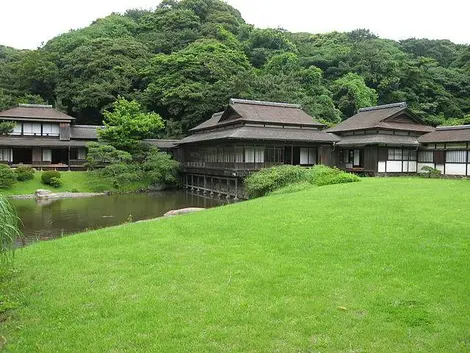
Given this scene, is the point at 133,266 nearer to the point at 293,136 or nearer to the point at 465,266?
the point at 465,266

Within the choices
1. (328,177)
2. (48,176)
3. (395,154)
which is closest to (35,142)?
(48,176)

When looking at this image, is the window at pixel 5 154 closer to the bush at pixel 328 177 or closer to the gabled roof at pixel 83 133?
the gabled roof at pixel 83 133

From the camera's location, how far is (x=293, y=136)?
110 ft

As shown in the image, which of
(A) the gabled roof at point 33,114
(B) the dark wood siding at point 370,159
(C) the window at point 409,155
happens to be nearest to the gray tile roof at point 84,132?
(A) the gabled roof at point 33,114

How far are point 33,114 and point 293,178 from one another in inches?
1261

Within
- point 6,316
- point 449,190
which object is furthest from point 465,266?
point 449,190

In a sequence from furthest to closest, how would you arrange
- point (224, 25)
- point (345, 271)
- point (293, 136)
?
point (224, 25) < point (293, 136) < point (345, 271)

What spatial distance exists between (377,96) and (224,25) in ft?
109

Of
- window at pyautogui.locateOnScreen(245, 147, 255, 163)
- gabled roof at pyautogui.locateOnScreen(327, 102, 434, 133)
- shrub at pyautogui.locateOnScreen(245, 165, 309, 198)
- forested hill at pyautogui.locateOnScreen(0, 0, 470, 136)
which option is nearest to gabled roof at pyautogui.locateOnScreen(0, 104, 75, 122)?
forested hill at pyautogui.locateOnScreen(0, 0, 470, 136)

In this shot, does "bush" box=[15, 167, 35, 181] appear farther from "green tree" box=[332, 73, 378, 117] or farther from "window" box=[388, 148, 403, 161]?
"green tree" box=[332, 73, 378, 117]

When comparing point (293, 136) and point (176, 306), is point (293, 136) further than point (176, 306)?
Yes

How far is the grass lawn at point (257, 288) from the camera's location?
589cm

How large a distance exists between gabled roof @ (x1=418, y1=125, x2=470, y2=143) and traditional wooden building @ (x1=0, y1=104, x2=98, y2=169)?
32.9m

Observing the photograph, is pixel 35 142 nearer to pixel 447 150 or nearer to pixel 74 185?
pixel 74 185
